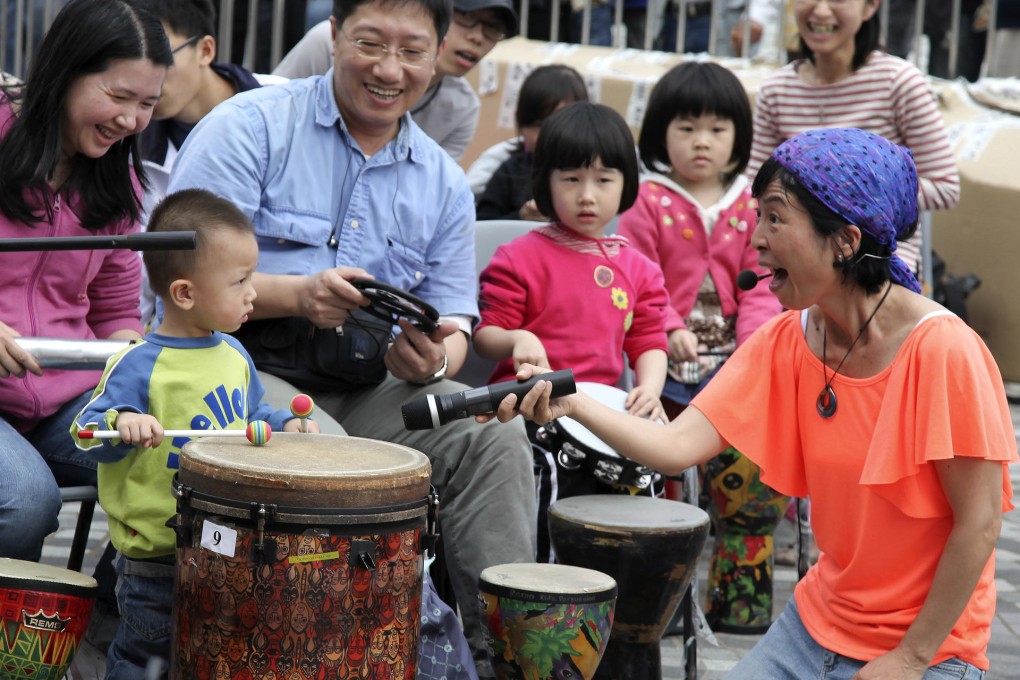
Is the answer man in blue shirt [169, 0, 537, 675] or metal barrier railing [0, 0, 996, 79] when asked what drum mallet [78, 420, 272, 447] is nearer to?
man in blue shirt [169, 0, 537, 675]

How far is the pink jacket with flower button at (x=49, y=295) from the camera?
2.93 m

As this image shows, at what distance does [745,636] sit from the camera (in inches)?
157

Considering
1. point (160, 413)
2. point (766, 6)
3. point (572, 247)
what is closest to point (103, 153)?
point (160, 413)

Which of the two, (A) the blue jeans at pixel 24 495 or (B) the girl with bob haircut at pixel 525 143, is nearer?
(A) the blue jeans at pixel 24 495

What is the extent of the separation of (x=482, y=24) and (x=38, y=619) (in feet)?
9.39

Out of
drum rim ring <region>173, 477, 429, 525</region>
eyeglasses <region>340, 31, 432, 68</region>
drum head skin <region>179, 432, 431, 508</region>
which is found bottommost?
drum rim ring <region>173, 477, 429, 525</region>

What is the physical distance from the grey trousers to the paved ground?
0.72m

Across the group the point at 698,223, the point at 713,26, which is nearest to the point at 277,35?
the point at 713,26

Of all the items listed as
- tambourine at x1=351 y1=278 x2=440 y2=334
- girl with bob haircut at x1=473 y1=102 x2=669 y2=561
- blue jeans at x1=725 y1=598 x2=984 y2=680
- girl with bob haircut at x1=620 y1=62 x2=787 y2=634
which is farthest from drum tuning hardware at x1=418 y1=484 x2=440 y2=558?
girl with bob haircut at x1=620 y1=62 x2=787 y2=634

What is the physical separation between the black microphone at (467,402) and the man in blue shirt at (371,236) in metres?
0.52

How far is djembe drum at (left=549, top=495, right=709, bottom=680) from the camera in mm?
3115

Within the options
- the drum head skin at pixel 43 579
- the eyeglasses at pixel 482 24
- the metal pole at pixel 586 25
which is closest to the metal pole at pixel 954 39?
the metal pole at pixel 586 25

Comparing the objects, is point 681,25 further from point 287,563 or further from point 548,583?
point 287,563

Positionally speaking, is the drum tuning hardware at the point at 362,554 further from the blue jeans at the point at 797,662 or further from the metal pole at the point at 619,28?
the metal pole at the point at 619,28
